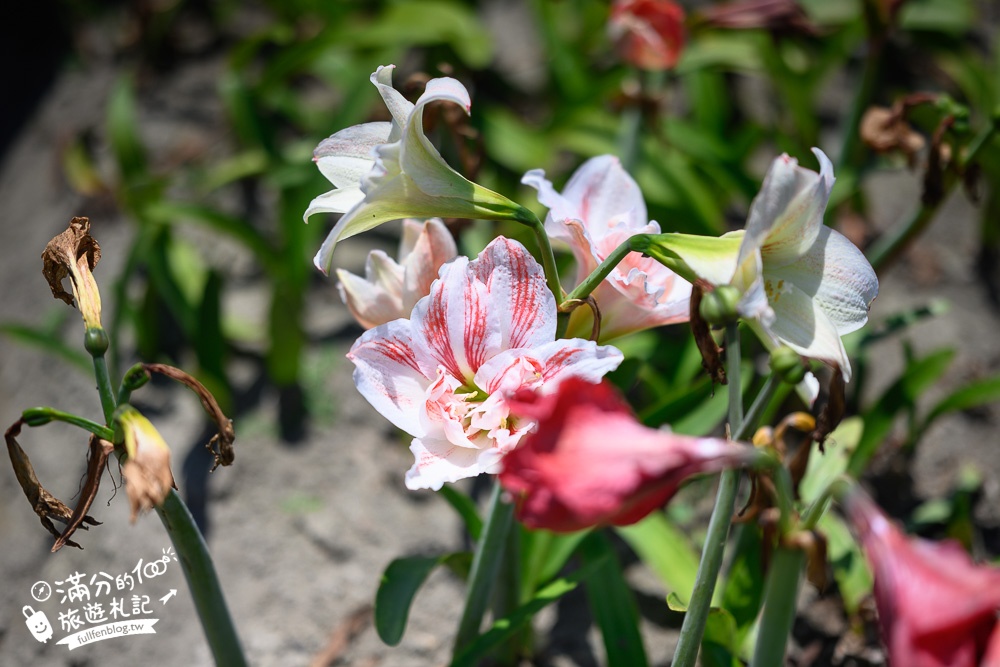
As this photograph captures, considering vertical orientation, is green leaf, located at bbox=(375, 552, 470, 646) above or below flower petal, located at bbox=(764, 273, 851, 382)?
below

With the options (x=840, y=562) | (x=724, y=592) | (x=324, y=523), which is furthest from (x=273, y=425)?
(x=840, y=562)

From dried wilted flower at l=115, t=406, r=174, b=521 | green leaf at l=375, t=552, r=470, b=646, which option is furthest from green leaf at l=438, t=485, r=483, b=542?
dried wilted flower at l=115, t=406, r=174, b=521

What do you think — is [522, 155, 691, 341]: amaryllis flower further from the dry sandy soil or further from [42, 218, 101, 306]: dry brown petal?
the dry sandy soil

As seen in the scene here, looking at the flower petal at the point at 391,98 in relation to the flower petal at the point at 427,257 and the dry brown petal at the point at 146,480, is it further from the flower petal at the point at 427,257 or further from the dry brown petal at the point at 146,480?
the dry brown petal at the point at 146,480

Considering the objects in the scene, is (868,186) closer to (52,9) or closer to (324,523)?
(324,523)

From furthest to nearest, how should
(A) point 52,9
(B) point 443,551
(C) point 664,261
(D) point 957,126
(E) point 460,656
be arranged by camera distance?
(A) point 52,9 < (B) point 443,551 < (D) point 957,126 < (E) point 460,656 < (C) point 664,261

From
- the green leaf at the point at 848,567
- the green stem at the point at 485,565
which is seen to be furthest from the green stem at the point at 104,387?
the green leaf at the point at 848,567
